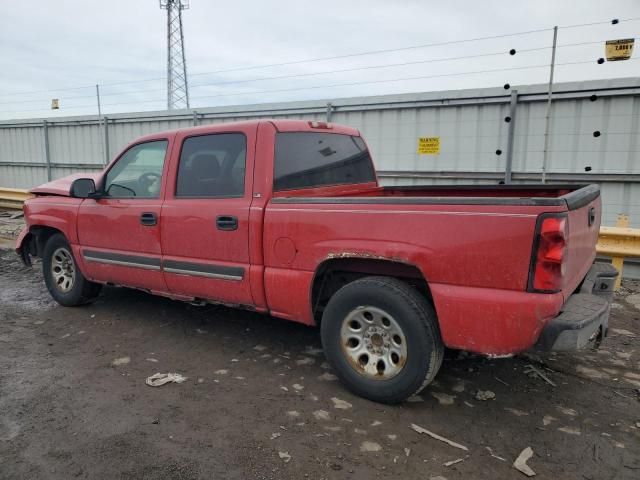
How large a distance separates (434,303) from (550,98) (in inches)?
210

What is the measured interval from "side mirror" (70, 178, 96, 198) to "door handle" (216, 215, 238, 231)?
167 cm

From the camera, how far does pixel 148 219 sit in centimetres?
425

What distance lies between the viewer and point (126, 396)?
10.8 feet

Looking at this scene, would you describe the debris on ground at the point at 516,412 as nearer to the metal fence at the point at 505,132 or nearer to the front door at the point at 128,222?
the front door at the point at 128,222

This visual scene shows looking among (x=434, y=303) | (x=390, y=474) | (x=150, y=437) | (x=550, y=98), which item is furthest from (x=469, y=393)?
(x=550, y=98)

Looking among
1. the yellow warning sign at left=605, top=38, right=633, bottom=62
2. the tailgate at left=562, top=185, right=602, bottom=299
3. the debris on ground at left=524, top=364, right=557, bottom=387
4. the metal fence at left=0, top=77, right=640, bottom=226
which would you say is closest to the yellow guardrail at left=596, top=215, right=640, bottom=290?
the metal fence at left=0, top=77, right=640, bottom=226

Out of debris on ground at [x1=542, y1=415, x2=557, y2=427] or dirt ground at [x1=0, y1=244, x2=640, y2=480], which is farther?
debris on ground at [x1=542, y1=415, x2=557, y2=427]

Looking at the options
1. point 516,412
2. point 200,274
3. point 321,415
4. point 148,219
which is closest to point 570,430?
point 516,412

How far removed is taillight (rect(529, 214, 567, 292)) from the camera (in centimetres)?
249

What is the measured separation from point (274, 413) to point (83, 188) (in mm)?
2940

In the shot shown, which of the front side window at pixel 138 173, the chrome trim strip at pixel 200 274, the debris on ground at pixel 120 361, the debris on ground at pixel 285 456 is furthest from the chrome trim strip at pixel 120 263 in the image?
the debris on ground at pixel 285 456

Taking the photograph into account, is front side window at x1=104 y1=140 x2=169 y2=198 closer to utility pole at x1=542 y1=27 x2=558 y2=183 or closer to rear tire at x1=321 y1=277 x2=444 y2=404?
rear tire at x1=321 y1=277 x2=444 y2=404

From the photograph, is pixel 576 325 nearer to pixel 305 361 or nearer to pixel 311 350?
pixel 305 361

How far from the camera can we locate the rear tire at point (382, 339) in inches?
115
